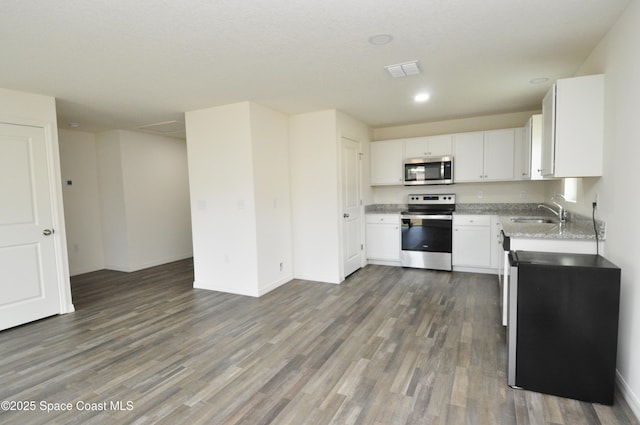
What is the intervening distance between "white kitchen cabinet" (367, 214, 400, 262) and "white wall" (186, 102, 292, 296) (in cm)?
162

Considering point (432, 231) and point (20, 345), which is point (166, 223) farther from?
point (432, 231)

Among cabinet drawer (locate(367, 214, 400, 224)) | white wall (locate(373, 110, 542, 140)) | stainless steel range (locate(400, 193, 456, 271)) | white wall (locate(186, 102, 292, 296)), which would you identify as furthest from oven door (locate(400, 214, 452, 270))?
white wall (locate(186, 102, 292, 296))

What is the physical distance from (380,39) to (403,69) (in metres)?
0.70

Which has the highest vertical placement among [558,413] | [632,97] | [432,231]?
[632,97]

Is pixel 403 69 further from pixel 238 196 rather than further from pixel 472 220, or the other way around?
pixel 472 220

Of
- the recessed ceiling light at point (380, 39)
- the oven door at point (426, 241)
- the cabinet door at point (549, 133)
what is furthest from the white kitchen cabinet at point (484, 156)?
the recessed ceiling light at point (380, 39)

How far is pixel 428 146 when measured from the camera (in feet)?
17.7

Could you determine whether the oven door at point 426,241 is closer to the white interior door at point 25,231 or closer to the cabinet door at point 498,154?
the cabinet door at point 498,154

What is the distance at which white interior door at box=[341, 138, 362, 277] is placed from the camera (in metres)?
4.82

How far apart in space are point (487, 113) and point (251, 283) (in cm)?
427

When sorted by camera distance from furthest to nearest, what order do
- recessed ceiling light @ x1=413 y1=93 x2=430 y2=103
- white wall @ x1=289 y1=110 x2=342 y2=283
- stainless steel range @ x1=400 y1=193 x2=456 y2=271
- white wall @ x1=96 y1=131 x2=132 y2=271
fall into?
white wall @ x1=96 y1=131 x2=132 y2=271
stainless steel range @ x1=400 y1=193 x2=456 y2=271
white wall @ x1=289 y1=110 x2=342 y2=283
recessed ceiling light @ x1=413 y1=93 x2=430 y2=103

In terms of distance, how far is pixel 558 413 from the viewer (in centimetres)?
191

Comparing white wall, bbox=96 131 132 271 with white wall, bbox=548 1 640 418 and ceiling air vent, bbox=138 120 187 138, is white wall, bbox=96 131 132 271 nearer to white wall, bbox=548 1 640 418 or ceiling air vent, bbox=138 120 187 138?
ceiling air vent, bbox=138 120 187 138

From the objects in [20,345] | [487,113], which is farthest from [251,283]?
[487,113]
